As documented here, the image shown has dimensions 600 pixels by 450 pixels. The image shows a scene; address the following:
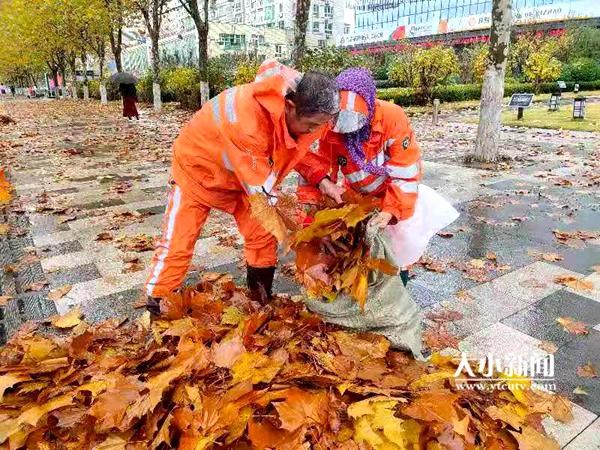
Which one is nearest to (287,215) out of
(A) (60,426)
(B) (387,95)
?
(A) (60,426)

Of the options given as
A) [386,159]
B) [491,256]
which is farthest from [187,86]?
[386,159]

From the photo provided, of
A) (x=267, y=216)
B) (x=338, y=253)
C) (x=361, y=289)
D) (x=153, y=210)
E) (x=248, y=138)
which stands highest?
(x=248, y=138)

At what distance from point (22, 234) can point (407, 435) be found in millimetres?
4331

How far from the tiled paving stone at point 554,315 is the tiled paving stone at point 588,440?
690 millimetres

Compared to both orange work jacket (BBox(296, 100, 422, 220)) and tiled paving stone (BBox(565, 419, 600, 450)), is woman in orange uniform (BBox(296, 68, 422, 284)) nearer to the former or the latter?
orange work jacket (BBox(296, 100, 422, 220))

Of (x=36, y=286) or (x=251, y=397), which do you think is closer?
(x=251, y=397)

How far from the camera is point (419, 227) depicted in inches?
103

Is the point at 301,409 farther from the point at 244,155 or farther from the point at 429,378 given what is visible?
the point at 244,155

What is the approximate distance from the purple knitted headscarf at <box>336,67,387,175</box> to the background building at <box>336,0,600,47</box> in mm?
43020

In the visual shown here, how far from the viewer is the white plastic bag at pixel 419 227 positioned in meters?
2.60

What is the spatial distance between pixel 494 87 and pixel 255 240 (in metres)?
6.21

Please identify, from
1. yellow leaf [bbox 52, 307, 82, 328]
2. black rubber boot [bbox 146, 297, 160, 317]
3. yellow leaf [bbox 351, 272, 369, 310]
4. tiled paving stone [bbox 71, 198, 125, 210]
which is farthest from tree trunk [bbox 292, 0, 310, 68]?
yellow leaf [bbox 351, 272, 369, 310]

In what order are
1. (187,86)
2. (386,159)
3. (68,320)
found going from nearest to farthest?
(386,159) → (68,320) → (187,86)

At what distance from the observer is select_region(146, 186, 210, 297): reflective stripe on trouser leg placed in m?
2.69
